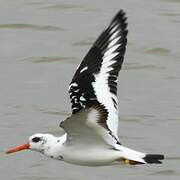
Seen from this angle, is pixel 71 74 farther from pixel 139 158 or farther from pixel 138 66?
pixel 139 158

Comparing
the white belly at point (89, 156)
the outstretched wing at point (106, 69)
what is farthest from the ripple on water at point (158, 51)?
the white belly at point (89, 156)

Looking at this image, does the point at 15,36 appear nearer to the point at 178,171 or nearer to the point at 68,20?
the point at 68,20

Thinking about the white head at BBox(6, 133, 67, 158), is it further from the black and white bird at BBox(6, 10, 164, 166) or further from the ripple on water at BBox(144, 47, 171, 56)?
the ripple on water at BBox(144, 47, 171, 56)

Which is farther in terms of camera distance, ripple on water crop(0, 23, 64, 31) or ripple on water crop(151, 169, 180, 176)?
ripple on water crop(0, 23, 64, 31)

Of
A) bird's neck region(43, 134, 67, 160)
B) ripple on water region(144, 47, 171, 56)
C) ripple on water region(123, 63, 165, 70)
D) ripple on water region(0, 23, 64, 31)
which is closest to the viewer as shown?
bird's neck region(43, 134, 67, 160)

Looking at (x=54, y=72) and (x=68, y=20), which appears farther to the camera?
(x=68, y=20)

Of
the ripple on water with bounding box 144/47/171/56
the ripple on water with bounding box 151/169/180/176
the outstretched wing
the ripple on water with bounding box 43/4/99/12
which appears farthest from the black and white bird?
the ripple on water with bounding box 43/4/99/12

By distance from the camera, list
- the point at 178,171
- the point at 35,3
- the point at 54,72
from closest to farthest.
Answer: the point at 178,171, the point at 54,72, the point at 35,3

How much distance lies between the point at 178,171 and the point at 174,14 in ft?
16.7

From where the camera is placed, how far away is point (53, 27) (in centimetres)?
1508

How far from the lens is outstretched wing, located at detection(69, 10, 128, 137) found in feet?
29.8

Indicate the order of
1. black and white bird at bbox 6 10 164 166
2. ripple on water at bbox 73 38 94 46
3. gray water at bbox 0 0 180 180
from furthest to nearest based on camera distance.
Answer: ripple on water at bbox 73 38 94 46 → gray water at bbox 0 0 180 180 → black and white bird at bbox 6 10 164 166

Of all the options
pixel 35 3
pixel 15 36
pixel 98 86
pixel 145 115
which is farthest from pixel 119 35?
pixel 35 3

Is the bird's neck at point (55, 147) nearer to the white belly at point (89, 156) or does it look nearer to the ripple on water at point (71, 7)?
the white belly at point (89, 156)
